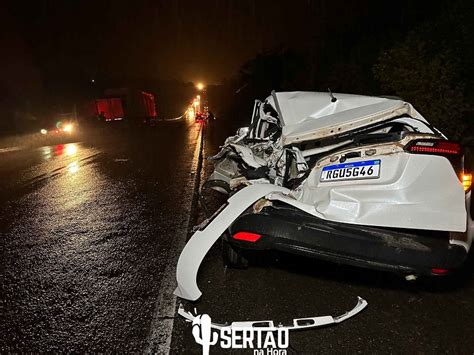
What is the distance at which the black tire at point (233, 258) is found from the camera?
12.3 ft

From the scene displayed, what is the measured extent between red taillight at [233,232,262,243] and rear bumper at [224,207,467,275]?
0.03 m

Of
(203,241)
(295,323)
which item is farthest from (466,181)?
(203,241)

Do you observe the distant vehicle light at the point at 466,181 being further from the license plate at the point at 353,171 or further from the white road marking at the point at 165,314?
the white road marking at the point at 165,314

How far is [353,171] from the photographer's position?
Answer: 285 cm

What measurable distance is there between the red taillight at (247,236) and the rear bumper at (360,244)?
28 millimetres

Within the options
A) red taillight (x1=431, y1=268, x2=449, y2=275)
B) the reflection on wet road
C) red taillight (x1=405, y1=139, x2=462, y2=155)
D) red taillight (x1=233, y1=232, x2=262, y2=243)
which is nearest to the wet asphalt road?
the reflection on wet road

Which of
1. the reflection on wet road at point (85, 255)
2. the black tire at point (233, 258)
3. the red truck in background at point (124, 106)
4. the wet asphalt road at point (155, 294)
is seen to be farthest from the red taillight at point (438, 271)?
the red truck in background at point (124, 106)

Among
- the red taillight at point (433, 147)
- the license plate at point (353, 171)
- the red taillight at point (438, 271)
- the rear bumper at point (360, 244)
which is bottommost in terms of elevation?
the red taillight at point (438, 271)

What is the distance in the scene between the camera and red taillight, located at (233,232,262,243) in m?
2.86

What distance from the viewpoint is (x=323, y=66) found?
22141mm

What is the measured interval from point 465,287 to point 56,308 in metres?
3.73

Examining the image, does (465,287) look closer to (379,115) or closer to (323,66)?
(379,115)

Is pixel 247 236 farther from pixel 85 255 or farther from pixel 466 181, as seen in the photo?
pixel 85 255

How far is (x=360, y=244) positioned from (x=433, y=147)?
0.87m
